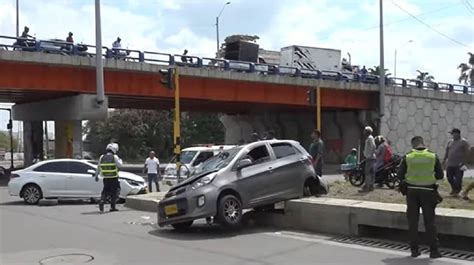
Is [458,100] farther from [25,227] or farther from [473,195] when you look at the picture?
[25,227]

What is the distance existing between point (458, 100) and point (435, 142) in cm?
391

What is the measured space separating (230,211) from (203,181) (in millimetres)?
753

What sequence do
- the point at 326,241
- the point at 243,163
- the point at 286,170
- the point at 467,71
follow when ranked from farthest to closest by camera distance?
the point at 467,71 < the point at 286,170 < the point at 243,163 < the point at 326,241

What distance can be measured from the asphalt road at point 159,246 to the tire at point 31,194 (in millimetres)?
4242

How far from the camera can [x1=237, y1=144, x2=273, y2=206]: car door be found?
11.6 metres

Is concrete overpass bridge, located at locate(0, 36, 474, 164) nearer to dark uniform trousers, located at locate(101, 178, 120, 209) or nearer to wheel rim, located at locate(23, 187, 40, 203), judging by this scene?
wheel rim, located at locate(23, 187, 40, 203)

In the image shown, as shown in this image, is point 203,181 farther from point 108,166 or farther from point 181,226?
point 108,166

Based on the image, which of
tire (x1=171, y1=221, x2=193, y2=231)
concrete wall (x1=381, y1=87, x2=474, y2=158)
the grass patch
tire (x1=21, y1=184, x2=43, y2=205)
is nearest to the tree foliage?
concrete wall (x1=381, y1=87, x2=474, y2=158)

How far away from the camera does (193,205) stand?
11.0 m

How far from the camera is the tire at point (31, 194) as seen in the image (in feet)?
58.4

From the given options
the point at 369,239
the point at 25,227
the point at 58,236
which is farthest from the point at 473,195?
the point at 25,227

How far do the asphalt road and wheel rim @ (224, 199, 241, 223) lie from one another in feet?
0.89

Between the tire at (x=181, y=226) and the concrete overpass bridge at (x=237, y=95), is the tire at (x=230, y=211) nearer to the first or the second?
the tire at (x=181, y=226)

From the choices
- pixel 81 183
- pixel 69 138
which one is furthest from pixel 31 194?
pixel 69 138
